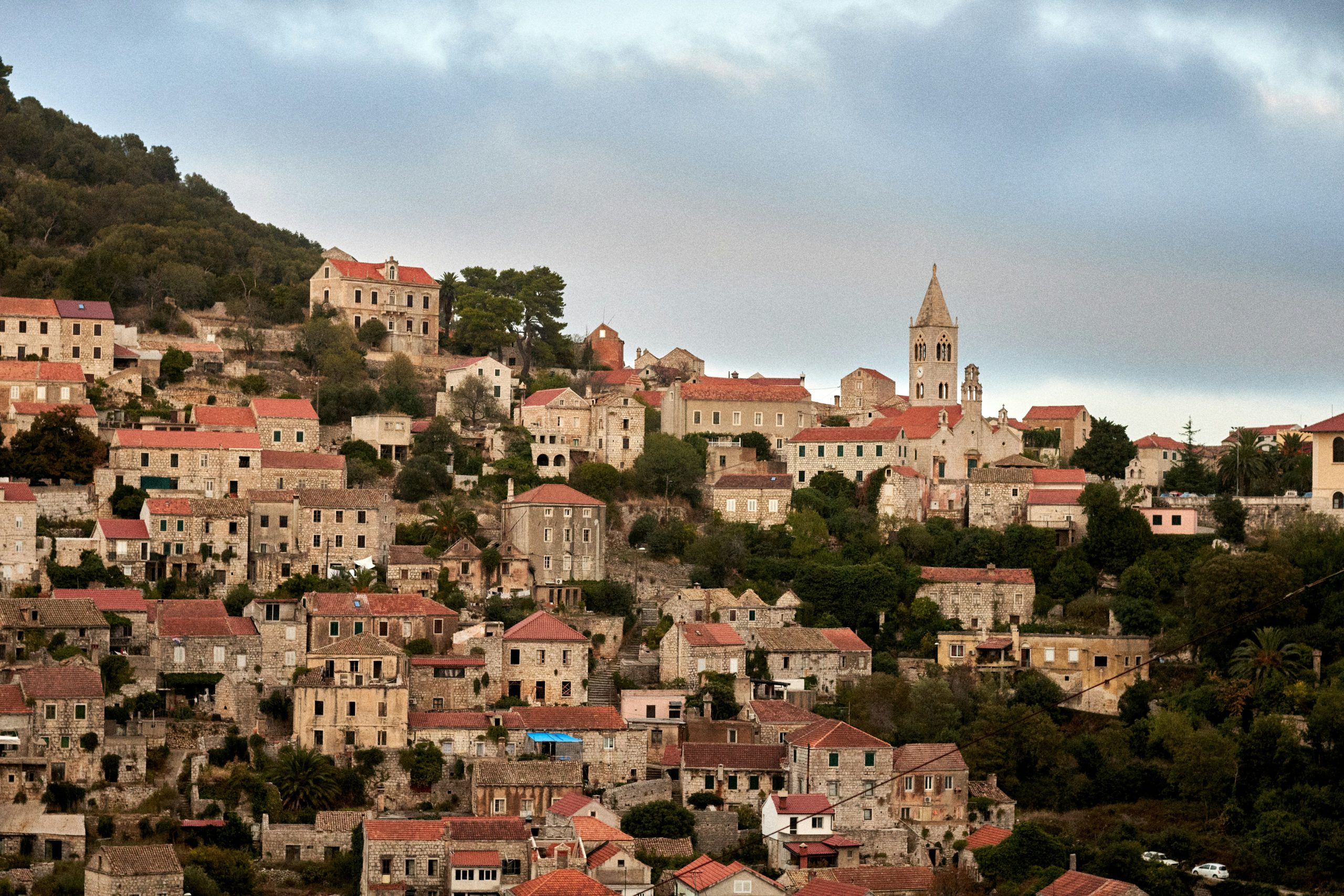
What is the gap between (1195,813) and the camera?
50.8m

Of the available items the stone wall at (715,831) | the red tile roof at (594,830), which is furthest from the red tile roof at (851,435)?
the red tile roof at (594,830)

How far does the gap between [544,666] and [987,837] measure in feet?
43.3

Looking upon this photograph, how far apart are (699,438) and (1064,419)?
18.8 m

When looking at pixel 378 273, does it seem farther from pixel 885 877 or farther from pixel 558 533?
pixel 885 877

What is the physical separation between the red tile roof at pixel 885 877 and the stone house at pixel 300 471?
22464mm

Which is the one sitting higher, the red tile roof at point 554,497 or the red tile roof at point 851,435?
the red tile roof at point 851,435

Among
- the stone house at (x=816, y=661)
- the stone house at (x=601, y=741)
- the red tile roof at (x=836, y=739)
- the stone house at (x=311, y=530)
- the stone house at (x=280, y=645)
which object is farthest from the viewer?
the stone house at (x=311, y=530)

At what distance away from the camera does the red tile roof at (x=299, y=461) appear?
2434 inches

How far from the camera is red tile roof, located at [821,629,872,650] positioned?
58.8m

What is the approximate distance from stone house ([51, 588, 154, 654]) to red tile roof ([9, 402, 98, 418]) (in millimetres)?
9162

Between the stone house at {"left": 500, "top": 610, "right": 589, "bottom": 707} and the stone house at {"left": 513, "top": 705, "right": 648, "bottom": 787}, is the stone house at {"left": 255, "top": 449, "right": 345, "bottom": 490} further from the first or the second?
the stone house at {"left": 513, "top": 705, "right": 648, "bottom": 787}

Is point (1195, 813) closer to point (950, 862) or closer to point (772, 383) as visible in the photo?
point (950, 862)

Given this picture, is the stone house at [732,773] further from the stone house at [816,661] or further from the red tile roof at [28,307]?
the red tile roof at [28,307]

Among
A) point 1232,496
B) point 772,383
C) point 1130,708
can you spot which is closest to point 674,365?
point 772,383
